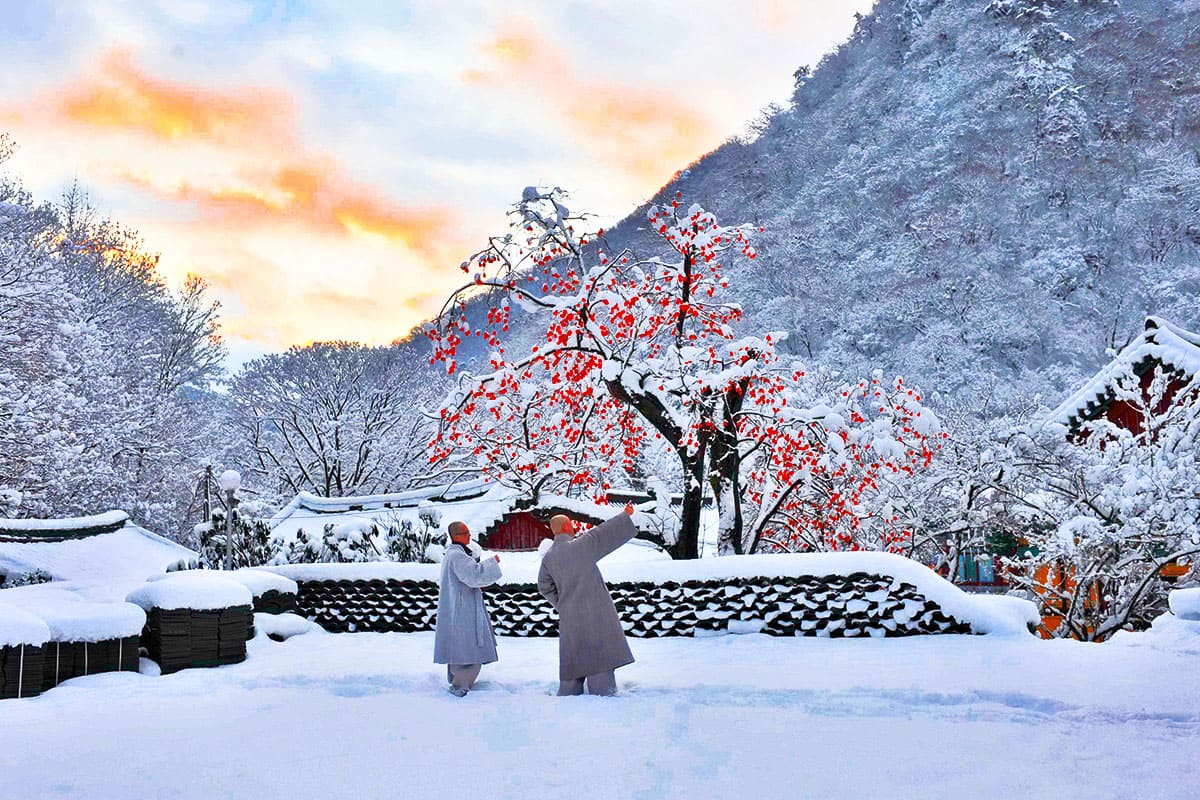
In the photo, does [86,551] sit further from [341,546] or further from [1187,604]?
[1187,604]

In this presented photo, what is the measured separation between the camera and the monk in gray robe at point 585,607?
24.3 ft

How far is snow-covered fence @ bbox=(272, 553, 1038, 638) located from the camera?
9211 mm

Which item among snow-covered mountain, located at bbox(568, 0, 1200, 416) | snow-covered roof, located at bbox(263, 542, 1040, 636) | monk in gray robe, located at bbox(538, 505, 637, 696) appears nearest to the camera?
monk in gray robe, located at bbox(538, 505, 637, 696)

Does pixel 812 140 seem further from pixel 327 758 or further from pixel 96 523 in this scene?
pixel 327 758

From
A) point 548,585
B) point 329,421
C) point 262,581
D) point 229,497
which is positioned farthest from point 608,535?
point 329,421

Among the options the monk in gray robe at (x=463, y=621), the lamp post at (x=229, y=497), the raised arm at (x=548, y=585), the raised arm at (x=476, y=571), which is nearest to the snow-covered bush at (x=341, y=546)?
the lamp post at (x=229, y=497)

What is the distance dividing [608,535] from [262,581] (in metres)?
6.34

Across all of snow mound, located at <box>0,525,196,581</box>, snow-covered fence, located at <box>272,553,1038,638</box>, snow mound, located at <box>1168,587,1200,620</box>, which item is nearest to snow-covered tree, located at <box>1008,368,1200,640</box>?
snow mound, located at <box>1168,587,1200,620</box>

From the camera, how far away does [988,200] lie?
4975cm

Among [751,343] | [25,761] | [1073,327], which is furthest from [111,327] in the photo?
[1073,327]

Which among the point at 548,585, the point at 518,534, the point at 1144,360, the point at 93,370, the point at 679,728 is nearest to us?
the point at 679,728

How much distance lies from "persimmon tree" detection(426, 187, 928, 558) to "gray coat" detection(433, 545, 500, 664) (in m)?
3.23

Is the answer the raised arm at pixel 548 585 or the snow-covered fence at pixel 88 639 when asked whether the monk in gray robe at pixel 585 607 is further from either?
the snow-covered fence at pixel 88 639

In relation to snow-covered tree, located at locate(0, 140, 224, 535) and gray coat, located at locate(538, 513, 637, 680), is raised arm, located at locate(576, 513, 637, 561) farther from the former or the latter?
snow-covered tree, located at locate(0, 140, 224, 535)
